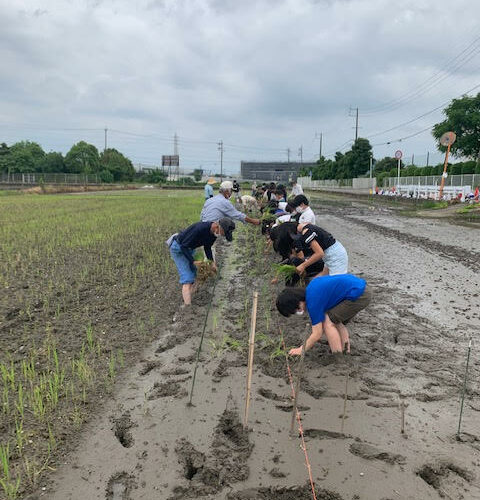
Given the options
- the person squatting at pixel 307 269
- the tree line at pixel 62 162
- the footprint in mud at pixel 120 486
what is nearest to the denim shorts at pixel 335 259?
the person squatting at pixel 307 269

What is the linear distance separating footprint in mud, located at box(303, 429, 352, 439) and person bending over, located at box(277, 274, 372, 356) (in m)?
0.81

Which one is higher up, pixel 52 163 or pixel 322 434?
pixel 52 163

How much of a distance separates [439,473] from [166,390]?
1.93 m

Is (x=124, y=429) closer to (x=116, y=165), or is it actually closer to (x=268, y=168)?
(x=116, y=165)

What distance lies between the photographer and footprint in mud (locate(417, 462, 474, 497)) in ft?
7.37

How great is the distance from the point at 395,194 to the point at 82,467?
104 feet

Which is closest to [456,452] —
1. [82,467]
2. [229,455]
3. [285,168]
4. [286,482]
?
[286,482]

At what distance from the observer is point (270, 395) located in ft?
10.3

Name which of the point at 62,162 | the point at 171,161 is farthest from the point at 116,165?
the point at 171,161

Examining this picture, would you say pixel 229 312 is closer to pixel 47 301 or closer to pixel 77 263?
pixel 47 301

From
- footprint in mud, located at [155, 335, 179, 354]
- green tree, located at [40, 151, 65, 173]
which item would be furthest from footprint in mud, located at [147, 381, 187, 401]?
green tree, located at [40, 151, 65, 173]

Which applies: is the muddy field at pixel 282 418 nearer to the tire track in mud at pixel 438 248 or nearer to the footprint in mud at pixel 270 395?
the footprint in mud at pixel 270 395

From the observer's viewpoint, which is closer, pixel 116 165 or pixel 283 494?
pixel 283 494

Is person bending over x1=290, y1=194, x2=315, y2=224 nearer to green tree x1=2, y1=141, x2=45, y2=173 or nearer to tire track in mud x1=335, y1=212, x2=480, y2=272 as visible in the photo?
tire track in mud x1=335, y1=212, x2=480, y2=272
